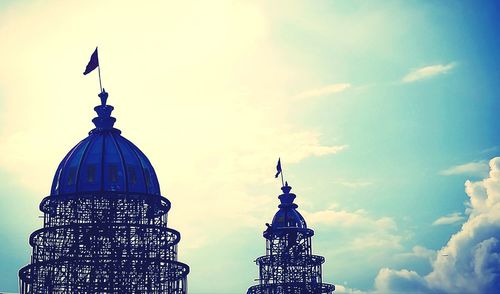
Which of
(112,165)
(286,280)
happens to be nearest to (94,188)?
(112,165)

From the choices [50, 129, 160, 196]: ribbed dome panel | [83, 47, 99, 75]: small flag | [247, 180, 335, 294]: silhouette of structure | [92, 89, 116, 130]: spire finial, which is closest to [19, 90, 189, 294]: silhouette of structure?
[50, 129, 160, 196]: ribbed dome panel

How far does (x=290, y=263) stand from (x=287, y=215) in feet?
24.2

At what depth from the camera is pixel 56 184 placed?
108062 mm

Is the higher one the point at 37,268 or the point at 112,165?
the point at 112,165

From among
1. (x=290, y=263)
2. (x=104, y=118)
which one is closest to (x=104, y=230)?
(x=104, y=118)

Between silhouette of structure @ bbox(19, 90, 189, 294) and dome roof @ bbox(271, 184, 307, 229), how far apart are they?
3454 centimetres

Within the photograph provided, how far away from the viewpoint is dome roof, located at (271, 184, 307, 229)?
463 feet

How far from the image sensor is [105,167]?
106688 millimetres

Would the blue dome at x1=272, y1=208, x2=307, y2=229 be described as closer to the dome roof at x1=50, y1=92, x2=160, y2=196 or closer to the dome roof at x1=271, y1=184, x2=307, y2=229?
the dome roof at x1=271, y1=184, x2=307, y2=229

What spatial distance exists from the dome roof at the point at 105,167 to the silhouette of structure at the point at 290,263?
34.0 meters

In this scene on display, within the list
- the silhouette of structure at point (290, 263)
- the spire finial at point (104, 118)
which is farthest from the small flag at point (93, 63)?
the silhouette of structure at point (290, 263)

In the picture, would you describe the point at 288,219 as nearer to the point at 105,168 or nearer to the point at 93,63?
the point at 105,168

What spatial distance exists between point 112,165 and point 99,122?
7.18 meters

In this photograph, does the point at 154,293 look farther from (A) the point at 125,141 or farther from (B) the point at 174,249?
(A) the point at 125,141
